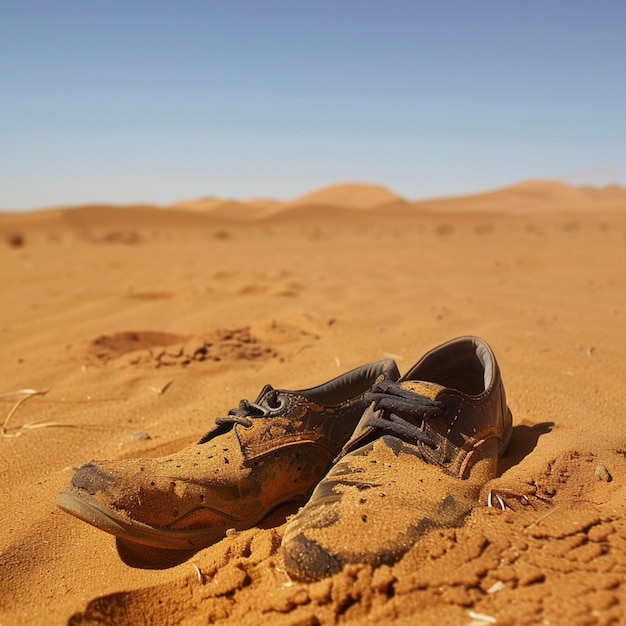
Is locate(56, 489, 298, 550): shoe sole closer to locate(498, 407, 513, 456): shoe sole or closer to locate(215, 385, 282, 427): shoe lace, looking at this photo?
locate(215, 385, 282, 427): shoe lace

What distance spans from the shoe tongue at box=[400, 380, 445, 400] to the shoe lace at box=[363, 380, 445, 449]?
2 centimetres

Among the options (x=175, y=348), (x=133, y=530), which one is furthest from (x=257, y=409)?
(x=175, y=348)

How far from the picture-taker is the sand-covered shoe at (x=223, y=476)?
1.67m

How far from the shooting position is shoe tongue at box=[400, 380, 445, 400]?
1859 millimetres

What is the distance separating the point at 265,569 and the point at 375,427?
0.54 meters

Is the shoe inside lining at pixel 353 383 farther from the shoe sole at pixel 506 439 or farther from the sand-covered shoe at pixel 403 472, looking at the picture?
the shoe sole at pixel 506 439

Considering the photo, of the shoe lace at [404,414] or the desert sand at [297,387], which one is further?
the shoe lace at [404,414]

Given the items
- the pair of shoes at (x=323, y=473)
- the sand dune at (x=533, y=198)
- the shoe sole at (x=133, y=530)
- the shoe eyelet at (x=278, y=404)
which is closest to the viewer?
the pair of shoes at (x=323, y=473)

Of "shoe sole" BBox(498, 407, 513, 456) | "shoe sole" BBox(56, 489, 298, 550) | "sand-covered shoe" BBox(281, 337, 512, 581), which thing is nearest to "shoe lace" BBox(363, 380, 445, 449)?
"sand-covered shoe" BBox(281, 337, 512, 581)

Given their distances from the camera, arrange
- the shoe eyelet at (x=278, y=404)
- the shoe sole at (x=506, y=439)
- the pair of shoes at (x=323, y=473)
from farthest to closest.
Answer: the shoe sole at (x=506, y=439) < the shoe eyelet at (x=278, y=404) < the pair of shoes at (x=323, y=473)

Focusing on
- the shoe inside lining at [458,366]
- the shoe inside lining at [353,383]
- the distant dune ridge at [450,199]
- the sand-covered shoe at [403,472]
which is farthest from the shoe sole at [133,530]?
the distant dune ridge at [450,199]

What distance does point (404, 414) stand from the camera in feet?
6.09

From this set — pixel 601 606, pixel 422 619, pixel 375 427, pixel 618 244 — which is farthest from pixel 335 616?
pixel 618 244

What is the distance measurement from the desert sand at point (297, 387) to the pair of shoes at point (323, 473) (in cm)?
8
